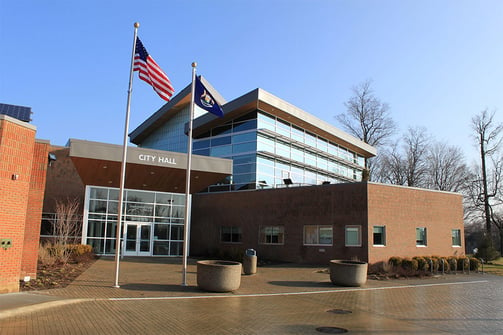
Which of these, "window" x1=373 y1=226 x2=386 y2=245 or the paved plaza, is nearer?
the paved plaza

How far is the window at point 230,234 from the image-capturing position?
95.1ft

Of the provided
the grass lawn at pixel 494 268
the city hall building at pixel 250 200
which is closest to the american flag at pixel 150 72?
the city hall building at pixel 250 200

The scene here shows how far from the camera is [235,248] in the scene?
2772cm

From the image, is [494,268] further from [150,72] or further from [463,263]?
[150,72]

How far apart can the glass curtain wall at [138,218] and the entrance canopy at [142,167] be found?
841 millimetres

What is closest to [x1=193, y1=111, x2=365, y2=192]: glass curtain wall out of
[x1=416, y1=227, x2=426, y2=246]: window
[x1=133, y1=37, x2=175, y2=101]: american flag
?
[x1=416, y1=227, x2=426, y2=246]: window

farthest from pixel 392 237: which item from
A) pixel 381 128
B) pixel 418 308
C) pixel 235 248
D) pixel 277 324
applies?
pixel 381 128

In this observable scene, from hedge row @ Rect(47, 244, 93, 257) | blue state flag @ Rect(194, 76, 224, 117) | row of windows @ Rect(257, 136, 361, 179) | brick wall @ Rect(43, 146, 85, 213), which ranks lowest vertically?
hedge row @ Rect(47, 244, 93, 257)

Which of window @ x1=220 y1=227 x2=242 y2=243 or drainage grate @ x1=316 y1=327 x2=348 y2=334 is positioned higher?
window @ x1=220 y1=227 x2=242 y2=243

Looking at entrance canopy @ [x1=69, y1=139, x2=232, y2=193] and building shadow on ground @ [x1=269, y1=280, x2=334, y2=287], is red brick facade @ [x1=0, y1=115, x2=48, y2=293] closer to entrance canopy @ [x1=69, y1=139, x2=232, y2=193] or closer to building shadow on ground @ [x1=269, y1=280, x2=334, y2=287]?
entrance canopy @ [x1=69, y1=139, x2=232, y2=193]

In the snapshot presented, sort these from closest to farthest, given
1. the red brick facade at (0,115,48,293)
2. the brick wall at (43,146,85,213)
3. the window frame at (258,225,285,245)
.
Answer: the red brick facade at (0,115,48,293) < the window frame at (258,225,285,245) < the brick wall at (43,146,85,213)

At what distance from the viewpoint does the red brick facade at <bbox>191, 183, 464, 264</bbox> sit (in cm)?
2295

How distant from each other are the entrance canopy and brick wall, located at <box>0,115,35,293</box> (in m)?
8.19

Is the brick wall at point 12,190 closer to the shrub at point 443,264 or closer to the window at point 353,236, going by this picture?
the window at point 353,236
